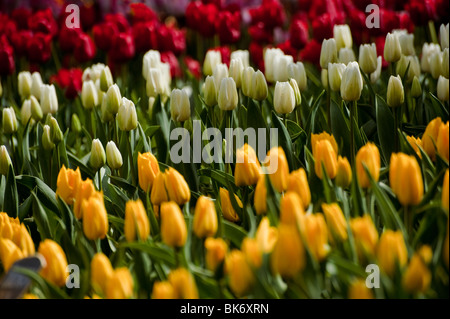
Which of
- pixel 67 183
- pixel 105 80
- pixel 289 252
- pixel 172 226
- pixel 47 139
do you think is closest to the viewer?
pixel 289 252

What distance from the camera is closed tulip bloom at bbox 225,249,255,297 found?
1287mm

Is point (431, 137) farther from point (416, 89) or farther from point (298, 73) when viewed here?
point (298, 73)

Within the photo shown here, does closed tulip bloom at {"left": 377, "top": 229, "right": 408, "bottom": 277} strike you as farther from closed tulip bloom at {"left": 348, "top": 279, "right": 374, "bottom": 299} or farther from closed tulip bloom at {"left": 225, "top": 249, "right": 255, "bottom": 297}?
closed tulip bloom at {"left": 225, "top": 249, "right": 255, "bottom": 297}

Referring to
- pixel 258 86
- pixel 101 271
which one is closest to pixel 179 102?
pixel 258 86

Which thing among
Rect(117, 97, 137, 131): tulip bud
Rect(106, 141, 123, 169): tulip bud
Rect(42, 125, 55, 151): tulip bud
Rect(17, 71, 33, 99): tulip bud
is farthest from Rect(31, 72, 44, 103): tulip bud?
Rect(106, 141, 123, 169): tulip bud

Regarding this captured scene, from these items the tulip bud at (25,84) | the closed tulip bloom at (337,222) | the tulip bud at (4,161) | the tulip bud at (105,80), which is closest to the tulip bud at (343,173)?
the closed tulip bloom at (337,222)

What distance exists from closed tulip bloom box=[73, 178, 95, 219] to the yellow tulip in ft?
2.22

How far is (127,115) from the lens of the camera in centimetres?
219

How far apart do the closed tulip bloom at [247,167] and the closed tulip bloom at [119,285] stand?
19.1 inches

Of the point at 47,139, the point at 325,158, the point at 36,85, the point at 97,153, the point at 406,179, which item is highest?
the point at 36,85

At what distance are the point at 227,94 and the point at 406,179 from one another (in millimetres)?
891

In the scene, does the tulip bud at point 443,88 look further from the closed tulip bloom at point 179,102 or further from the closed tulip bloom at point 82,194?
the closed tulip bloom at point 82,194

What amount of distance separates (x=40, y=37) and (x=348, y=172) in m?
2.24

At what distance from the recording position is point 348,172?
1628mm
